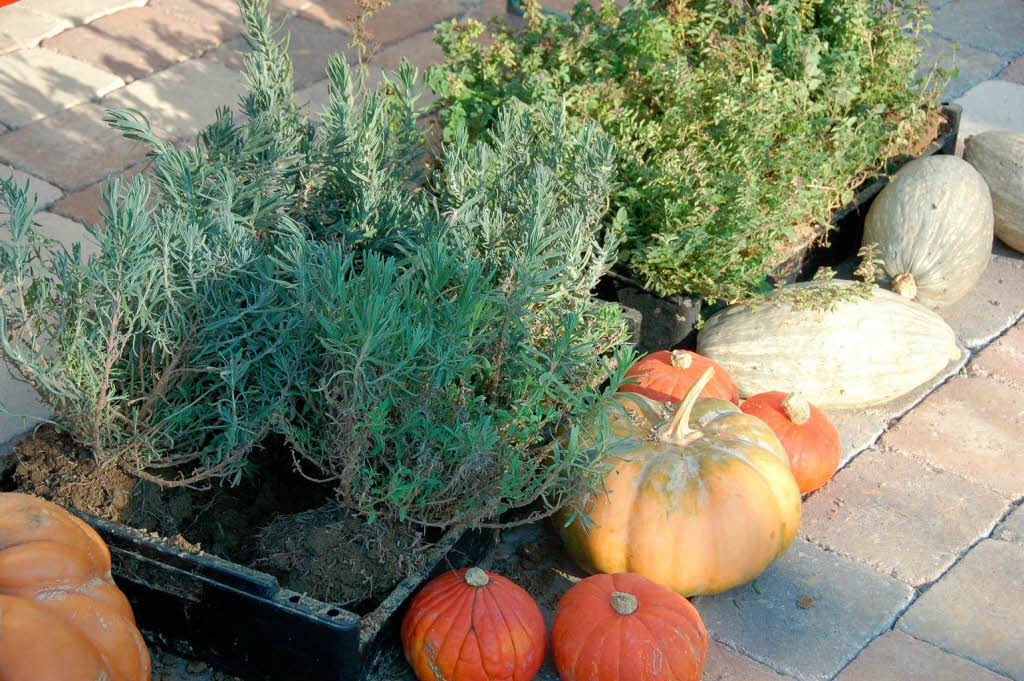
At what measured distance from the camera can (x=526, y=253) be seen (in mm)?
2840

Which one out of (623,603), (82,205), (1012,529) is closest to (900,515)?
(1012,529)

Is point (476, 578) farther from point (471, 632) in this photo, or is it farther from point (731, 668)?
A: point (731, 668)

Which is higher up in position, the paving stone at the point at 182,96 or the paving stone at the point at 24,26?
the paving stone at the point at 24,26

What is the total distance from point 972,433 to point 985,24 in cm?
444

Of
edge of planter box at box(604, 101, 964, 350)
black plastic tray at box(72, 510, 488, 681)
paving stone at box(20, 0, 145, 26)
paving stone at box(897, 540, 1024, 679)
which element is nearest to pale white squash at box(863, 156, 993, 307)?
edge of planter box at box(604, 101, 964, 350)

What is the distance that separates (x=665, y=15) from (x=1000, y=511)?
2416 mm

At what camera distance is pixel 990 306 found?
15.0 feet

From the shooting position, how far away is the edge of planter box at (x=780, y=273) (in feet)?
12.8

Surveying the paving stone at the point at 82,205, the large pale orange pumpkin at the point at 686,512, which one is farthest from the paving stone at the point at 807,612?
the paving stone at the point at 82,205

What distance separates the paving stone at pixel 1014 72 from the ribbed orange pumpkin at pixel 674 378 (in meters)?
3.92

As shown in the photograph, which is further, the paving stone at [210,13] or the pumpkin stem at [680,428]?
the paving stone at [210,13]

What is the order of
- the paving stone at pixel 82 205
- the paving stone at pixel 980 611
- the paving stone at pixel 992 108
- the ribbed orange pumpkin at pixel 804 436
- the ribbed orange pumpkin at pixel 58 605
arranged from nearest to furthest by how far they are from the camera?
the ribbed orange pumpkin at pixel 58 605, the paving stone at pixel 980 611, the ribbed orange pumpkin at pixel 804 436, the paving stone at pixel 82 205, the paving stone at pixel 992 108

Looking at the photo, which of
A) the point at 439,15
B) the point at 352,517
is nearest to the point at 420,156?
the point at 352,517

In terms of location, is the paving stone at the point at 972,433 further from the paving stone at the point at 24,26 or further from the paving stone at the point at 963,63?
the paving stone at the point at 24,26
